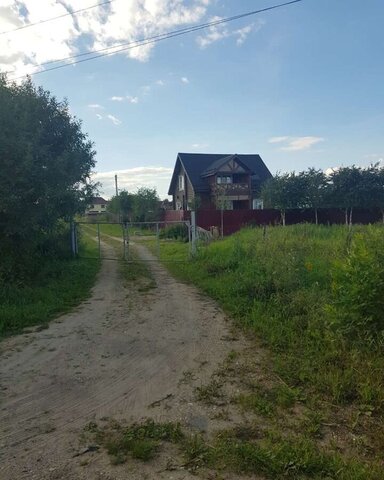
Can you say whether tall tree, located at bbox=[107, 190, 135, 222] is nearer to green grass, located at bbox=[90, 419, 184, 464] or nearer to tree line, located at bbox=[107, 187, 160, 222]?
tree line, located at bbox=[107, 187, 160, 222]

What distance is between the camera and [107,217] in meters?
52.4

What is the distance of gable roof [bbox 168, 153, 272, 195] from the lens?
3700 centimetres

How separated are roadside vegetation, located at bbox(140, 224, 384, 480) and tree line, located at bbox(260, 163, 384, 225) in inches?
844

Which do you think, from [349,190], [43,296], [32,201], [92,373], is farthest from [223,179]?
[92,373]

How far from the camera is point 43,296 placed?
8.70m

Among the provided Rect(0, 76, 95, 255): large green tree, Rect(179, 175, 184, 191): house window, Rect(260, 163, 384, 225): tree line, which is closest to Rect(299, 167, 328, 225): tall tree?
Rect(260, 163, 384, 225): tree line

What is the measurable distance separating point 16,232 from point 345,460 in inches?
336

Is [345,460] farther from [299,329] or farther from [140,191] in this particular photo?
[140,191]

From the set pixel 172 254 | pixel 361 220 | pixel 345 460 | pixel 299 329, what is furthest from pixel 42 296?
pixel 361 220

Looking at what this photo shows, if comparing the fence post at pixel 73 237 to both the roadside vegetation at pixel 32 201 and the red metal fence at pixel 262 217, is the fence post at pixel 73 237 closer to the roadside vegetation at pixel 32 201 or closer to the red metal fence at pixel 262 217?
the roadside vegetation at pixel 32 201

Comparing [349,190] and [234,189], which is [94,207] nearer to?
[234,189]

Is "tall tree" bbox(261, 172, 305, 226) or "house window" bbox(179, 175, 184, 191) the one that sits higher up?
"house window" bbox(179, 175, 184, 191)

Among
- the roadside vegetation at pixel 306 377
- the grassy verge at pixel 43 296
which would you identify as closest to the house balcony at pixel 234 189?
the grassy verge at pixel 43 296

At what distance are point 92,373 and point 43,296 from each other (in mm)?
4336
